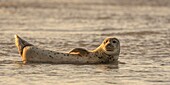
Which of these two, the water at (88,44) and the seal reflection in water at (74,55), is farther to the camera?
the seal reflection in water at (74,55)

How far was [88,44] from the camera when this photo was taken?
52.6ft

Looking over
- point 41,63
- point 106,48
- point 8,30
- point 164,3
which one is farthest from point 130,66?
point 164,3

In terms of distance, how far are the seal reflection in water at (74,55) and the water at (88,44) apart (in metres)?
0.22

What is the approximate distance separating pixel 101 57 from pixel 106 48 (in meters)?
0.21

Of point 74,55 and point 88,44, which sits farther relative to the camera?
point 88,44

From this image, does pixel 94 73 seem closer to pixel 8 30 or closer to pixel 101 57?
pixel 101 57

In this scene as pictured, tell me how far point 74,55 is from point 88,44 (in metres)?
3.69

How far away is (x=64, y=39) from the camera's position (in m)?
16.8

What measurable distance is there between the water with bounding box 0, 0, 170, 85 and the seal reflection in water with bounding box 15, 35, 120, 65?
0.22 m

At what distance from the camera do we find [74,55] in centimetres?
1236

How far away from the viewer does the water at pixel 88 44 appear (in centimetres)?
1059

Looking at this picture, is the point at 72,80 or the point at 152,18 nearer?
the point at 72,80

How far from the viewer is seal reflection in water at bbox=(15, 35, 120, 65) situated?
12.3 meters

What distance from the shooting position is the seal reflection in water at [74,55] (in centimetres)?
1230
